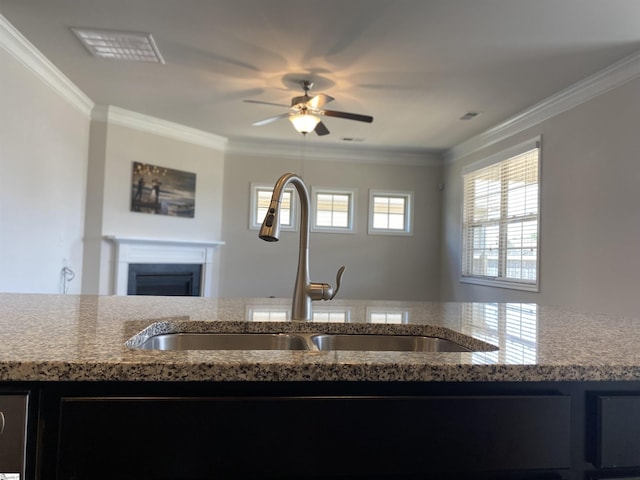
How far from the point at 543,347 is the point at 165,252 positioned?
502 cm

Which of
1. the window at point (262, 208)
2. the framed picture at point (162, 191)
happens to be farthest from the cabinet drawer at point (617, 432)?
the window at point (262, 208)

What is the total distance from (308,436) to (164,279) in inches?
199

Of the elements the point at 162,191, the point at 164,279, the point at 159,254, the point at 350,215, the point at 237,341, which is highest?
the point at 162,191

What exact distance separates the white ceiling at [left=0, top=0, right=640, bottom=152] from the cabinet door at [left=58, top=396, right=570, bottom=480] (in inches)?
101

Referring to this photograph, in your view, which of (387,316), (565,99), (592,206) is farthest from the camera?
(565,99)

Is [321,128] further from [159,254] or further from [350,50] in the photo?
[159,254]

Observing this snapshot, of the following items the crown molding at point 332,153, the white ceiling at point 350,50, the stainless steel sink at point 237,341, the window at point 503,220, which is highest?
the white ceiling at point 350,50

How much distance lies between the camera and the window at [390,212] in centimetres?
634

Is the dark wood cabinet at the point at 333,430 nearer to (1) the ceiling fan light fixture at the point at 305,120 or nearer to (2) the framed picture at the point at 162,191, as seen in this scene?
(1) the ceiling fan light fixture at the point at 305,120

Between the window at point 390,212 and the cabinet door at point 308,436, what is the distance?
560cm

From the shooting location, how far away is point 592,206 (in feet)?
12.0

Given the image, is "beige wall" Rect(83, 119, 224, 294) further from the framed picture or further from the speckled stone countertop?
the speckled stone countertop

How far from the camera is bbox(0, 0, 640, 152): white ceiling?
275cm

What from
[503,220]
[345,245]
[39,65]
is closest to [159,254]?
[39,65]
